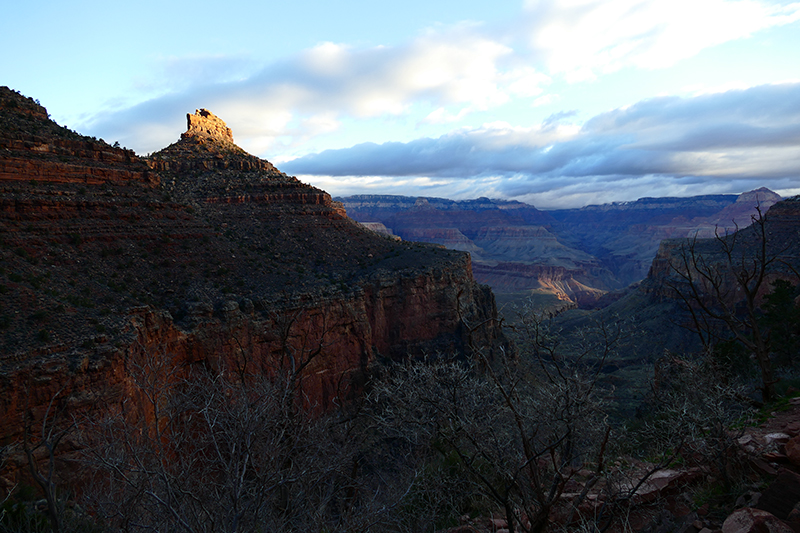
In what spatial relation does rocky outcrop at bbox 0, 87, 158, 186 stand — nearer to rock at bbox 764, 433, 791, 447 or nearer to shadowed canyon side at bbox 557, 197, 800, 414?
rock at bbox 764, 433, 791, 447

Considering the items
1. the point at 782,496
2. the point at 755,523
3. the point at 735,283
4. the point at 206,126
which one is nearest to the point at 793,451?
the point at 782,496

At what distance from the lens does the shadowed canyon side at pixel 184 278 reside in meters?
17.5

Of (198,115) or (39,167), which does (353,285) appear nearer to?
(39,167)

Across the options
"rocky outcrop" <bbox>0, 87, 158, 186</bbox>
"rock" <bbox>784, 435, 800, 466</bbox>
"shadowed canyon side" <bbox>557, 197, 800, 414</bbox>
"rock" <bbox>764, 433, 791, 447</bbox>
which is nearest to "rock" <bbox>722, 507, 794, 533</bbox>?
"rock" <bbox>784, 435, 800, 466</bbox>

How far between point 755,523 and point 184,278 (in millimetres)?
30232

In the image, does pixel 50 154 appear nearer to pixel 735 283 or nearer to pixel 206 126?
pixel 206 126

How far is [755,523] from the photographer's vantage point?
23.7ft

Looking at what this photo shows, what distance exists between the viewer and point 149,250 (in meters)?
28.4

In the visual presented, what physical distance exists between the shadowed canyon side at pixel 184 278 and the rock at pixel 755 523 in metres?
5.91

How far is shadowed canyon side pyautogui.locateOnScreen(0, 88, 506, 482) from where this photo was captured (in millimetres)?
17484

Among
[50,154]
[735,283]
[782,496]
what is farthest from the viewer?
[735,283]

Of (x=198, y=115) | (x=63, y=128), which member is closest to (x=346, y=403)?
(x=63, y=128)

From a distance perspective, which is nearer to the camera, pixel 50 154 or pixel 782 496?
pixel 782 496

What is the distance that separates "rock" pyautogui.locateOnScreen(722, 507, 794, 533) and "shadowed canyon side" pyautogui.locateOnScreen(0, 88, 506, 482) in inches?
233
